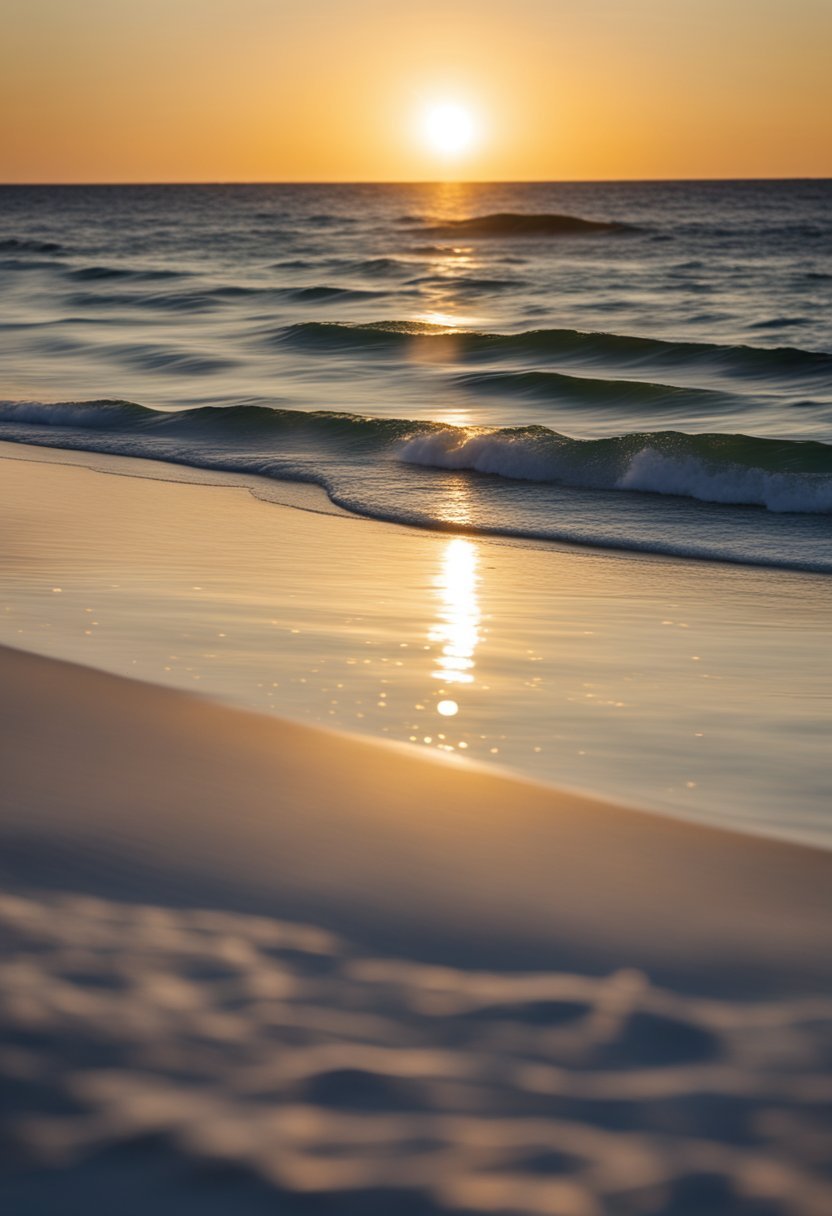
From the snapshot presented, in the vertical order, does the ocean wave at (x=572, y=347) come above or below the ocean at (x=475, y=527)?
above

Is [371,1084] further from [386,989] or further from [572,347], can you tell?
[572,347]

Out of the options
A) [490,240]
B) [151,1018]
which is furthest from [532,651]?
[490,240]

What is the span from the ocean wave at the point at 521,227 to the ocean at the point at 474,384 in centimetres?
1516

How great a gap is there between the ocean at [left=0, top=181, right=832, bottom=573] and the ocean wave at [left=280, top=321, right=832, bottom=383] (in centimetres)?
5

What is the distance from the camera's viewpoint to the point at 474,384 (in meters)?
14.1

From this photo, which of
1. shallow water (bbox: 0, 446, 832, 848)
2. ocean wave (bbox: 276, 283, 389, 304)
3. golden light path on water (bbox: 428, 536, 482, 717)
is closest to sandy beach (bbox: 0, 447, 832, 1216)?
shallow water (bbox: 0, 446, 832, 848)

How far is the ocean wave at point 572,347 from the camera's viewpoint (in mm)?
15164

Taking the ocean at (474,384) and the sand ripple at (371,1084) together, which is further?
the ocean at (474,384)

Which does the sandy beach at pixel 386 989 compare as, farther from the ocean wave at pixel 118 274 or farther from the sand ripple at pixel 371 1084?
the ocean wave at pixel 118 274

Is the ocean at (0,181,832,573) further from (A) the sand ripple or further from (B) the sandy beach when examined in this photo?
(A) the sand ripple

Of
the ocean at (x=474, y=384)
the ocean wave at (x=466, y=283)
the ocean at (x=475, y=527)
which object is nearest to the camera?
the ocean at (x=475, y=527)

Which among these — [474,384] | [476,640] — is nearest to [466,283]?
[474,384]

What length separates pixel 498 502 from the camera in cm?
890

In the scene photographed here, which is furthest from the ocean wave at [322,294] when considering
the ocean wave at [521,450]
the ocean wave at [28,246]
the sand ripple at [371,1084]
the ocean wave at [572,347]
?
the sand ripple at [371,1084]
